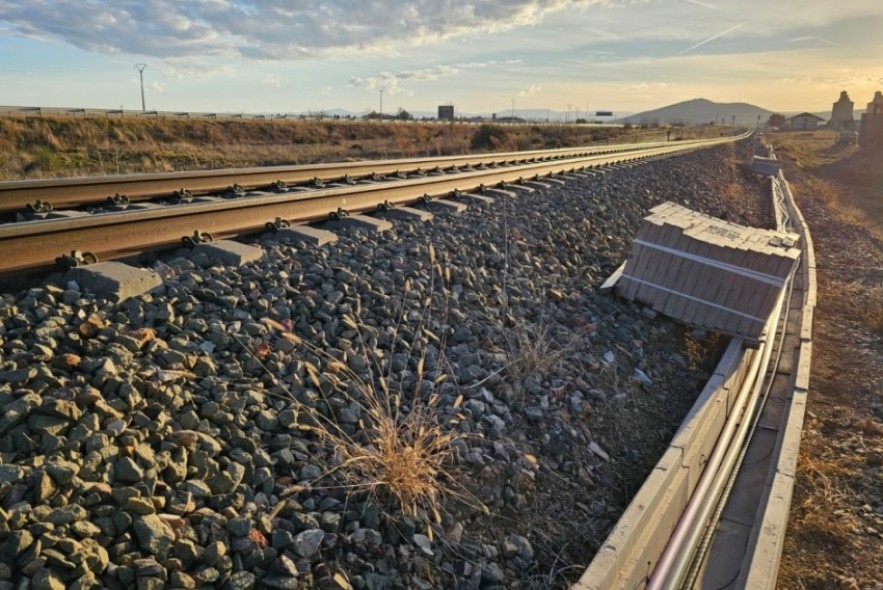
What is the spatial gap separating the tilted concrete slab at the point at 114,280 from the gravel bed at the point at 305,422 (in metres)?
0.12

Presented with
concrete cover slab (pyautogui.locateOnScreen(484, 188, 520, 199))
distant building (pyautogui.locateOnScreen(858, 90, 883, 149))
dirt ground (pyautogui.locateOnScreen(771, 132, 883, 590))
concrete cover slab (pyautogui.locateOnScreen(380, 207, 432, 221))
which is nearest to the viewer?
dirt ground (pyautogui.locateOnScreen(771, 132, 883, 590))

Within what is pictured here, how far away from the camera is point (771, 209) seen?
2447 cm

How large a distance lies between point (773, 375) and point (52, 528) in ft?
32.1

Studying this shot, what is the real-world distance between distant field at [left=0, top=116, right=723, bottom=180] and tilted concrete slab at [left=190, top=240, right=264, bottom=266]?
15.8 metres

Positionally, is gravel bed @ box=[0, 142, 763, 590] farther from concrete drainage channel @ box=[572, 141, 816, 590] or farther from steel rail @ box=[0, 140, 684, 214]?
steel rail @ box=[0, 140, 684, 214]

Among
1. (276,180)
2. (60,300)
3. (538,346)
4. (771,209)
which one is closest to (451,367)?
(538,346)

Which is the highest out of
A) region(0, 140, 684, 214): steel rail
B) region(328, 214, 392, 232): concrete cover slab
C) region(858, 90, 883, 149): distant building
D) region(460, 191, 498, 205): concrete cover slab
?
region(858, 90, 883, 149): distant building

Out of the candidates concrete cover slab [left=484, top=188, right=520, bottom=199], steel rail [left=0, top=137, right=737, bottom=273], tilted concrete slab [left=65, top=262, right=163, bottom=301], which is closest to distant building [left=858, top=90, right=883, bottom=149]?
concrete cover slab [left=484, top=188, right=520, bottom=199]

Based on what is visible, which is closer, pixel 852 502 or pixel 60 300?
pixel 60 300

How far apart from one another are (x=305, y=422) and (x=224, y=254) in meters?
2.60

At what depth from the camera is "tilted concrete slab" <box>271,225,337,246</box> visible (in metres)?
6.86

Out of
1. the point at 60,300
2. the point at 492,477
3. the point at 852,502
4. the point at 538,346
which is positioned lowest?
the point at 852,502

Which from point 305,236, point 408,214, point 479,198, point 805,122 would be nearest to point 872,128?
point 479,198

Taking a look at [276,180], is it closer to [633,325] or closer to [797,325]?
[633,325]
